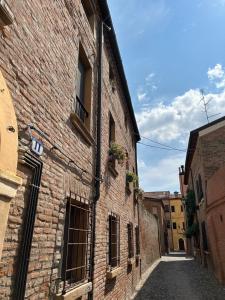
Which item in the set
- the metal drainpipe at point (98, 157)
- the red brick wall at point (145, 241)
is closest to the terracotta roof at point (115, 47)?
the metal drainpipe at point (98, 157)

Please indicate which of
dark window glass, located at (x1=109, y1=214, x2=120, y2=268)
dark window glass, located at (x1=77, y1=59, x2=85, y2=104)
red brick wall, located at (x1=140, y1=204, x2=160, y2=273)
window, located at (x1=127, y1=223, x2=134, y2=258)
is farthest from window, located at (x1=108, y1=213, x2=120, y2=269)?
red brick wall, located at (x1=140, y1=204, x2=160, y2=273)

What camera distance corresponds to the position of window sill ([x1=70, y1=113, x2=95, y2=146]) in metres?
4.47

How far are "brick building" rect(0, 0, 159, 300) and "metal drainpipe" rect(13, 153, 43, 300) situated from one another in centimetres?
1

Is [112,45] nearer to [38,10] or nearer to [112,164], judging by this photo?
[112,164]

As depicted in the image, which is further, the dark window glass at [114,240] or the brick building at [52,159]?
the dark window glass at [114,240]

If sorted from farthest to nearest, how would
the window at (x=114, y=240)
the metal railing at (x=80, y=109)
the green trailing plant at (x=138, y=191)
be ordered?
the green trailing plant at (x=138, y=191) → the window at (x=114, y=240) → the metal railing at (x=80, y=109)

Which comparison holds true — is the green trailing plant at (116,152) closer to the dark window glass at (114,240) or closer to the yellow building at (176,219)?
the dark window glass at (114,240)

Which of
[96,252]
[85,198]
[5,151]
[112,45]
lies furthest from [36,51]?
[112,45]

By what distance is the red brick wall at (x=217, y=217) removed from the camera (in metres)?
9.68

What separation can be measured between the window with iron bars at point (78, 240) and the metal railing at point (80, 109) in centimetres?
180

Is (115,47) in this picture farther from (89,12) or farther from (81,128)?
(81,128)

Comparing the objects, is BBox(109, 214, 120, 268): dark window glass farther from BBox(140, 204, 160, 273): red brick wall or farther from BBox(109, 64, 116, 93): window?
BBox(140, 204, 160, 273): red brick wall

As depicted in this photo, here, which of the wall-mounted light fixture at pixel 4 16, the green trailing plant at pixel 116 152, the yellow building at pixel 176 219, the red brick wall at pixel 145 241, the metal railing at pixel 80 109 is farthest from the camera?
the yellow building at pixel 176 219

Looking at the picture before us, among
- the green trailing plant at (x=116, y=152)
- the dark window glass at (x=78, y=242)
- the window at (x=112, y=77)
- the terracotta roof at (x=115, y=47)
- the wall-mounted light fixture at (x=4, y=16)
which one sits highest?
the terracotta roof at (x=115, y=47)
